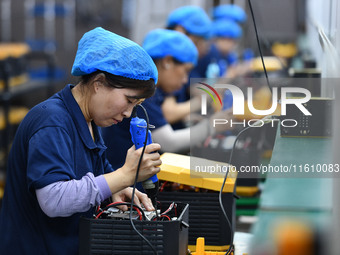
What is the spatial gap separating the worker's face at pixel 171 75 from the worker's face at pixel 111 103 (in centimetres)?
119

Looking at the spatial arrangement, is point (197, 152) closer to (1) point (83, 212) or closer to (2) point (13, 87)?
(1) point (83, 212)

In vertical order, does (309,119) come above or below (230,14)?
below

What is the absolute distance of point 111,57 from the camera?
1570 mm

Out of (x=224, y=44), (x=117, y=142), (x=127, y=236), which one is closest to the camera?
(x=127, y=236)

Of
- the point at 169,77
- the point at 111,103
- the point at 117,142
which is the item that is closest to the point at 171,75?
the point at 169,77

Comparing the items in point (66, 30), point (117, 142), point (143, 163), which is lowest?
point (66, 30)

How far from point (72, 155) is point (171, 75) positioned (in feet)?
4.45

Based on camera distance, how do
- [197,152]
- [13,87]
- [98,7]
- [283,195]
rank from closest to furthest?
[283,195], [197,152], [13,87], [98,7]

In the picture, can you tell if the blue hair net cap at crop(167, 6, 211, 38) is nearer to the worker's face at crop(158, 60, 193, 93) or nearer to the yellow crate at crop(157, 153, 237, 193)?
the worker's face at crop(158, 60, 193, 93)

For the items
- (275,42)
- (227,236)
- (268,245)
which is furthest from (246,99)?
(275,42)

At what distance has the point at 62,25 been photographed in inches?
393

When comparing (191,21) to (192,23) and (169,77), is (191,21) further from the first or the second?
(169,77)

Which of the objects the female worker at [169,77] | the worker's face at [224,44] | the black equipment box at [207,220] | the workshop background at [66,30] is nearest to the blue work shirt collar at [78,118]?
the black equipment box at [207,220]

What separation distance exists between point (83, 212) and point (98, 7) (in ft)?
34.5
